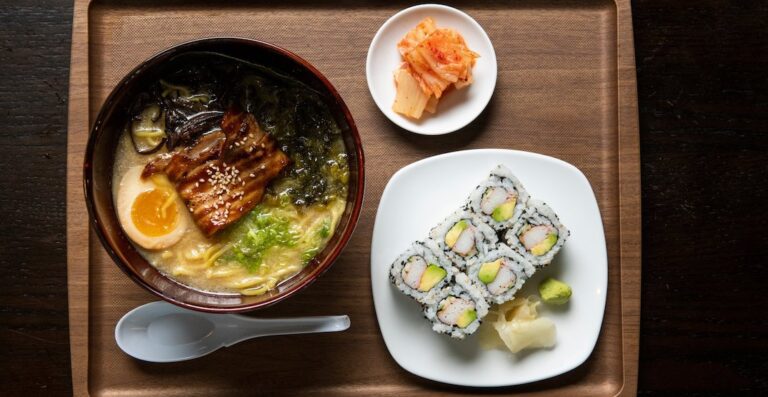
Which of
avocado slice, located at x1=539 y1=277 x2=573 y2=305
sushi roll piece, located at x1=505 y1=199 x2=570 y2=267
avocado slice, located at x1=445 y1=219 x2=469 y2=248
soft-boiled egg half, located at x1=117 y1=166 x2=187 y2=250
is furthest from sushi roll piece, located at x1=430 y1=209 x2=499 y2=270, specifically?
soft-boiled egg half, located at x1=117 y1=166 x2=187 y2=250

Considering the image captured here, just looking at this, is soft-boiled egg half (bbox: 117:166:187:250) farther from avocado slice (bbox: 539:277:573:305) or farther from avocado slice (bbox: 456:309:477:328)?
avocado slice (bbox: 539:277:573:305)

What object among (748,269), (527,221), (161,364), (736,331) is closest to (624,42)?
(527,221)

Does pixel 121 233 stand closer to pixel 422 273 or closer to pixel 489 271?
pixel 422 273

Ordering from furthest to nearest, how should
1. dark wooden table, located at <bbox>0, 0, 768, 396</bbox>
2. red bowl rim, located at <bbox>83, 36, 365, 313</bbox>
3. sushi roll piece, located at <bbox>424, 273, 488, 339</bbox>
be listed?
dark wooden table, located at <bbox>0, 0, 768, 396</bbox>
sushi roll piece, located at <bbox>424, 273, 488, 339</bbox>
red bowl rim, located at <bbox>83, 36, 365, 313</bbox>

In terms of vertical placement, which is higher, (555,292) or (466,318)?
(555,292)

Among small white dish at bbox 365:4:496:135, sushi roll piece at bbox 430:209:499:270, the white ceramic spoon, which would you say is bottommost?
the white ceramic spoon

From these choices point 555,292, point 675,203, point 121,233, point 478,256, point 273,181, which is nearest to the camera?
point 121,233

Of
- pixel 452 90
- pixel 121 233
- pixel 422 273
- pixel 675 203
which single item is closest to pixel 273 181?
pixel 121 233
